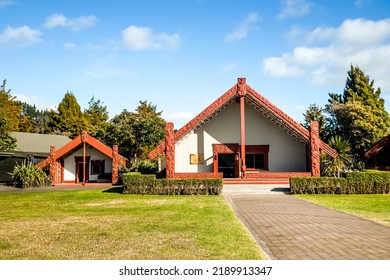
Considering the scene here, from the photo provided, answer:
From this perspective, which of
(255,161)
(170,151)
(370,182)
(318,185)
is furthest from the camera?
(255,161)

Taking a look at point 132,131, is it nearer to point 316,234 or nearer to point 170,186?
point 170,186

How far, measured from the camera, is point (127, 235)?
7.40 meters

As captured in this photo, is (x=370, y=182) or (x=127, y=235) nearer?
(x=127, y=235)

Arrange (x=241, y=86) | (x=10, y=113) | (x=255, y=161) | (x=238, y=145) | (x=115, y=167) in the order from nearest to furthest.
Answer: (x=241, y=86) → (x=238, y=145) → (x=255, y=161) → (x=115, y=167) → (x=10, y=113)

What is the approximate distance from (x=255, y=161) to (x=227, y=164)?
86.2 inches

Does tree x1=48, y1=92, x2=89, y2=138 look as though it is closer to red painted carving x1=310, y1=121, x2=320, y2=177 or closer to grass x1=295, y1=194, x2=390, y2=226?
red painted carving x1=310, y1=121, x2=320, y2=177

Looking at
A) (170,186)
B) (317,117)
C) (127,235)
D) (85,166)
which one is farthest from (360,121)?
(127,235)

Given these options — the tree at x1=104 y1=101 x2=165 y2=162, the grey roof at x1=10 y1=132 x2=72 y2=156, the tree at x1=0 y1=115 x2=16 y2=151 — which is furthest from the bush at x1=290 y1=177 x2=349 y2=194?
the tree at x1=0 y1=115 x2=16 y2=151

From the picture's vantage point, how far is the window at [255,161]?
25031 mm

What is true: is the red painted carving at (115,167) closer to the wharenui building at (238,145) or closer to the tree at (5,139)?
the wharenui building at (238,145)

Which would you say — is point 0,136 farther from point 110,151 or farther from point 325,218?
point 325,218

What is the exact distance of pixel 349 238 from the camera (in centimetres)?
698

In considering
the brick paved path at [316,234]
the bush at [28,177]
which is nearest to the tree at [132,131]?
the bush at [28,177]

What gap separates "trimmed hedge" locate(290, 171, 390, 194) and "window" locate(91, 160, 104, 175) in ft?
65.3
